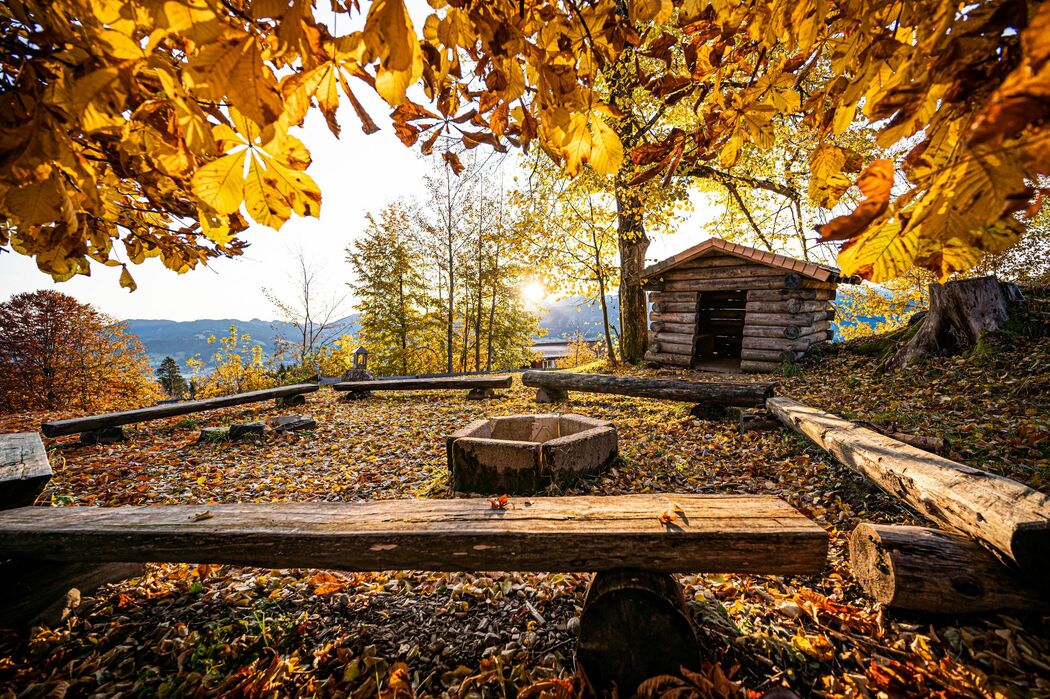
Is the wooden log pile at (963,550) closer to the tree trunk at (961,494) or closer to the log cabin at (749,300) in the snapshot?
the tree trunk at (961,494)

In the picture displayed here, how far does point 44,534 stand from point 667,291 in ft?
36.0

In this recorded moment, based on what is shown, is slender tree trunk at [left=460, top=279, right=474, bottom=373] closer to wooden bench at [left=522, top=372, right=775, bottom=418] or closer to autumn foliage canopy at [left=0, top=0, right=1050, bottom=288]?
wooden bench at [left=522, top=372, right=775, bottom=418]

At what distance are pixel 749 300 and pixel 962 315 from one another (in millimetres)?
3602

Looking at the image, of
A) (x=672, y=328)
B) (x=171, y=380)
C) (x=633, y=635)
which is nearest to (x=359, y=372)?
(x=672, y=328)

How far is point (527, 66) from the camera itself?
1.49 metres

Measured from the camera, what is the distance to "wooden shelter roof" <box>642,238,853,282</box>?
25.9ft

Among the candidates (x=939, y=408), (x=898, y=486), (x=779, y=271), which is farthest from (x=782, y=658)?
(x=779, y=271)

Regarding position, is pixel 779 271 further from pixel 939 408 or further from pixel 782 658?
pixel 782 658

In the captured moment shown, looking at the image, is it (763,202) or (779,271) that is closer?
(779,271)

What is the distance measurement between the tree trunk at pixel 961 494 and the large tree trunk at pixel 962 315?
4.35 m

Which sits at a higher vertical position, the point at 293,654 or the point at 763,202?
the point at 763,202

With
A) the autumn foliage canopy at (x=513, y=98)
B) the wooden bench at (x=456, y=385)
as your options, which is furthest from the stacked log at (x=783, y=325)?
the autumn foliage canopy at (x=513, y=98)

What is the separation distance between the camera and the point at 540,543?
1.80 meters

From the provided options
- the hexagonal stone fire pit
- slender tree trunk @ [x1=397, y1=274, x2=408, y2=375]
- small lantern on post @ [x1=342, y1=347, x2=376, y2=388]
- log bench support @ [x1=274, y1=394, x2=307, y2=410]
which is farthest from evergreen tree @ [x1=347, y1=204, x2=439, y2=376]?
the hexagonal stone fire pit
